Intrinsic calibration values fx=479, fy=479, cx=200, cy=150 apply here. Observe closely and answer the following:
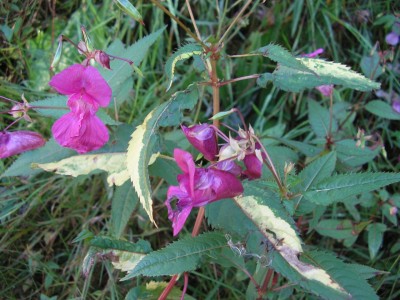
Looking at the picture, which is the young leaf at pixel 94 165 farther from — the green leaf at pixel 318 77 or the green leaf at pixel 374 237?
the green leaf at pixel 374 237

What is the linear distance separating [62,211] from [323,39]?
1.31 m

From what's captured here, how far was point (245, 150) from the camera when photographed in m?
0.99

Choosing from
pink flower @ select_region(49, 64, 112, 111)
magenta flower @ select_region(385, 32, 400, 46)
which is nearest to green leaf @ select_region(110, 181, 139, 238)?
pink flower @ select_region(49, 64, 112, 111)

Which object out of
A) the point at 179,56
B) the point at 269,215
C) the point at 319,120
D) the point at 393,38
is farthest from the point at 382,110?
the point at 179,56

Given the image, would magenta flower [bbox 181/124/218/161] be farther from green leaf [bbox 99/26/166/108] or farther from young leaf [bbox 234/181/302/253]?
green leaf [bbox 99/26/166/108]

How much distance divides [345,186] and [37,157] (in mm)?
856

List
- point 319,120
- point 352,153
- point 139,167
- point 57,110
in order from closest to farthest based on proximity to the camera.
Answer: point 139,167
point 57,110
point 352,153
point 319,120

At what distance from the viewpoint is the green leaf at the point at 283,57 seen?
1029 millimetres

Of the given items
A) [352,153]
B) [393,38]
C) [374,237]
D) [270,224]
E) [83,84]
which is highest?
[83,84]

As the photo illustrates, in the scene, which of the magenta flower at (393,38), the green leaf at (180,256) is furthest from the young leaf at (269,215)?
the magenta flower at (393,38)

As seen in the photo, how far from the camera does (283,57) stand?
1.06 m

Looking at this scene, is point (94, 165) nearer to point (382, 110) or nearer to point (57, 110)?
point (57, 110)

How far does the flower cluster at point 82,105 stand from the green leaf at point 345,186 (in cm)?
52

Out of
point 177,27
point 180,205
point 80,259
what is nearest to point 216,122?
point 180,205
